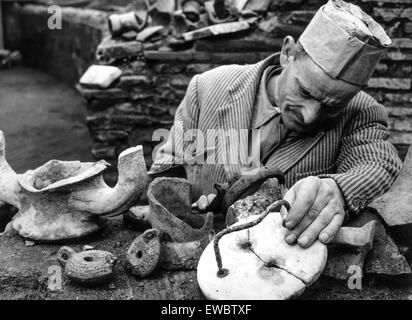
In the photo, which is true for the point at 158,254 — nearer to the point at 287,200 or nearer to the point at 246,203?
the point at 246,203

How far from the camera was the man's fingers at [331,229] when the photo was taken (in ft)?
6.17

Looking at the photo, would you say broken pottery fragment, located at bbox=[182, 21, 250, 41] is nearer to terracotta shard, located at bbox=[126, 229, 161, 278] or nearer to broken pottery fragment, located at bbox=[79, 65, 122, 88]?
broken pottery fragment, located at bbox=[79, 65, 122, 88]

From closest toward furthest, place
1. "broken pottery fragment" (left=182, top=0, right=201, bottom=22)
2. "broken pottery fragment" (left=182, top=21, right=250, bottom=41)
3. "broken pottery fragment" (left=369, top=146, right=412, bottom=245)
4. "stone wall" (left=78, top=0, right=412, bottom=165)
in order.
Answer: "broken pottery fragment" (left=369, top=146, right=412, bottom=245)
"stone wall" (left=78, top=0, right=412, bottom=165)
"broken pottery fragment" (left=182, top=21, right=250, bottom=41)
"broken pottery fragment" (left=182, top=0, right=201, bottom=22)

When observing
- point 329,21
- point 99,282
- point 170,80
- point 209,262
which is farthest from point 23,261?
point 170,80

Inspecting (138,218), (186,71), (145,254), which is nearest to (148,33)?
(186,71)

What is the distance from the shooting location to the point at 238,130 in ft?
→ 8.10

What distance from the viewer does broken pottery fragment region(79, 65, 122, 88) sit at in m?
5.06

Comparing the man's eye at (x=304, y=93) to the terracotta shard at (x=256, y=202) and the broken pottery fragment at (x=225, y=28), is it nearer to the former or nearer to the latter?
the terracotta shard at (x=256, y=202)

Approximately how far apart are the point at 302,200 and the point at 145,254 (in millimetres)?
535

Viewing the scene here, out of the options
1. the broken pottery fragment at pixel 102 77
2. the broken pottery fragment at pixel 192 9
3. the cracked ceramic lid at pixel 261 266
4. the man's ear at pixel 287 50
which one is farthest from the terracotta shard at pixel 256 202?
the broken pottery fragment at pixel 192 9

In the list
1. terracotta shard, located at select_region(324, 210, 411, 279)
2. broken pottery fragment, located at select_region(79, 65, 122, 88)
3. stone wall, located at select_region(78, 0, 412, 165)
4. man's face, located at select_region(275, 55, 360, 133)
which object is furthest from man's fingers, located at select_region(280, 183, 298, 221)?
broken pottery fragment, located at select_region(79, 65, 122, 88)

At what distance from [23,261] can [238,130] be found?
96 centimetres

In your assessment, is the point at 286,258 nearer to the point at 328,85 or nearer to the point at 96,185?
the point at 328,85

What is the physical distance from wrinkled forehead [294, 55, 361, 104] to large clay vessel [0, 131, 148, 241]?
613 millimetres
